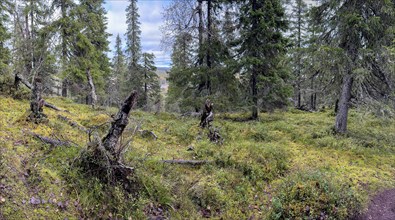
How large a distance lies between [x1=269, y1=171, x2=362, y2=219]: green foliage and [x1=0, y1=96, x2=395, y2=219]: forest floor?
0.02 metres

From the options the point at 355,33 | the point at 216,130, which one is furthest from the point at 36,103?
the point at 355,33

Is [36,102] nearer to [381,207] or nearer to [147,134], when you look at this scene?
[147,134]

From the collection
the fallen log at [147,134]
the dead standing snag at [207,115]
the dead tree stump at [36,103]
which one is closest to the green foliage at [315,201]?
the dead standing snag at [207,115]

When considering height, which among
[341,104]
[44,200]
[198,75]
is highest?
[198,75]

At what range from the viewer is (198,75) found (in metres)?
15.0

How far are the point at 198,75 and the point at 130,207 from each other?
35.5ft

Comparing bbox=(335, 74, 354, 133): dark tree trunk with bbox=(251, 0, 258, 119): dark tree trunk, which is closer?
bbox=(335, 74, 354, 133): dark tree trunk

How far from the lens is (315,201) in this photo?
5797mm

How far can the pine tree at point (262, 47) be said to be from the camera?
13.5 metres

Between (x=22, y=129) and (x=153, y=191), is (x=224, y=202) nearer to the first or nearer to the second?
(x=153, y=191)

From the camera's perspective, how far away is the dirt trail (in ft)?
20.0

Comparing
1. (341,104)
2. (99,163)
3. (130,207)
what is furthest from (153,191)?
(341,104)

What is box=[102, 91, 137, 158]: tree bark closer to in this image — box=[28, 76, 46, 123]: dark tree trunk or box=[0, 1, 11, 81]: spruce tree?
box=[28, 76, 46, 123]: dark tree trunk

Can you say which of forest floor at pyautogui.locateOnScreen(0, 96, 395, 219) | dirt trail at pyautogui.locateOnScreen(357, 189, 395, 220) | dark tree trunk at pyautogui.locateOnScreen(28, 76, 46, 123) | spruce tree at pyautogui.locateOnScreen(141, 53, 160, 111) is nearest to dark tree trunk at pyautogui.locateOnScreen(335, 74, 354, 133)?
forest floor at pyautogui.locateOnScreen(0, 96, 395, 219)
